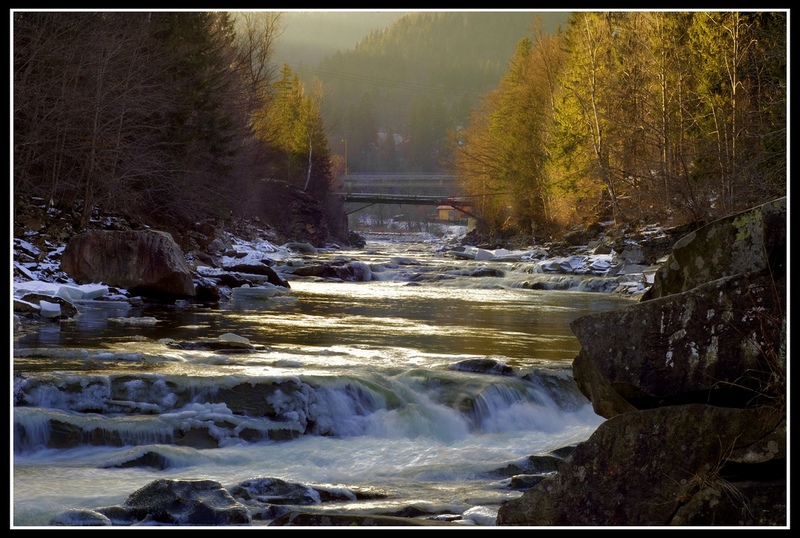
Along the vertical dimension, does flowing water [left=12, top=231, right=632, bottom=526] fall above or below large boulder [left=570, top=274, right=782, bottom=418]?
below

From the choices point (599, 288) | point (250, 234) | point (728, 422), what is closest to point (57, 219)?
point (599, 288)

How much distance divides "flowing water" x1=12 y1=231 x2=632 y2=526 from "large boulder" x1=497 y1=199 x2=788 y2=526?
140cm

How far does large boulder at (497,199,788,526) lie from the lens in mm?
4562

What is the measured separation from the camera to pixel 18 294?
49.4 feet

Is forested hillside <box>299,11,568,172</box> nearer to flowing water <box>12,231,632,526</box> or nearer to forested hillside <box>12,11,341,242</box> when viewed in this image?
forested hillside <box>12,11,341,242</box>

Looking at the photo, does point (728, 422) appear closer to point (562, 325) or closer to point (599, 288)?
point (562, 325)

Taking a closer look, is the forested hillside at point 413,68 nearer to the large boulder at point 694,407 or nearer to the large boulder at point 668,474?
the large boulder at point 694,407

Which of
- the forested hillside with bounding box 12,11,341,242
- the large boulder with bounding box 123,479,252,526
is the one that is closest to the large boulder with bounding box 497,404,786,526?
the large boulder with bounding box 123,479,252,526

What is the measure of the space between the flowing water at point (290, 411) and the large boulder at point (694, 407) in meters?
1.40

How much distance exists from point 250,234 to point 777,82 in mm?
28399

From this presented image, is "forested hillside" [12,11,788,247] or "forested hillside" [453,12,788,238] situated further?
A: "forested hillside" [453,12,788,238]

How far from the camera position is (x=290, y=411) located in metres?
9.14

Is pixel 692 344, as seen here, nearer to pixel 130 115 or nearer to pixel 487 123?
pixel 130 115

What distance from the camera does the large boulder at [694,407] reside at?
15.0ft
